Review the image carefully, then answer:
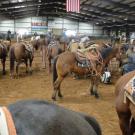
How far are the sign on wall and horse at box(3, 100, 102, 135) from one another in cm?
3453

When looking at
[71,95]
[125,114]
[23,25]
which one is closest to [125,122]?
[125,114]

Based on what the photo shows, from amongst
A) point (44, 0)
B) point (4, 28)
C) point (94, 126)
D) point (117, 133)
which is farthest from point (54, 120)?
point (4, 28)

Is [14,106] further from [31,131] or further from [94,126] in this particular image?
[94,126]

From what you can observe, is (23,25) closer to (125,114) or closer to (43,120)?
(125,114)

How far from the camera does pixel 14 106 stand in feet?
4.79

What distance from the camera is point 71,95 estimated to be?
8305mm

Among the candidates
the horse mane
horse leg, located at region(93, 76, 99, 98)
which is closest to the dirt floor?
horse leg, located at region(93, 76, 99, 98)

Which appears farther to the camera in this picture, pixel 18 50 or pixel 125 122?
pixel 18 50

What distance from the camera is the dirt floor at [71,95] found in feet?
19.8

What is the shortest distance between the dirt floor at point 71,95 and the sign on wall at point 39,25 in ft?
83.2

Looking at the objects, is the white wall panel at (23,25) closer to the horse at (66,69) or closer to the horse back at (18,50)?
the horse back at (18,50)

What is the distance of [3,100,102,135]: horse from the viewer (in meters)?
1.31

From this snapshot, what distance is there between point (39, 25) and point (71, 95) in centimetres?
3061

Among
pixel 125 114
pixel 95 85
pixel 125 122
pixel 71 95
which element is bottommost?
pixel 71 95
